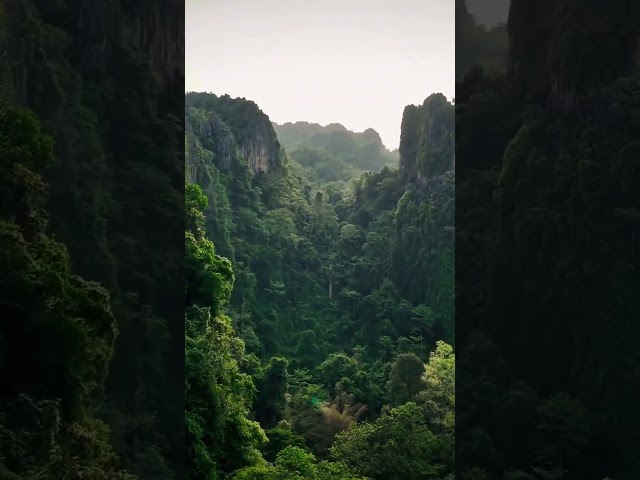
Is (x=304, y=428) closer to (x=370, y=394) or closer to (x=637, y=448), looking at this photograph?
(x=370, y=394)

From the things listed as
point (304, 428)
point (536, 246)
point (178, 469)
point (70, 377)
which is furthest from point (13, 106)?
point (304, 428)

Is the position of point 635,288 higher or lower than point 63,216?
lower

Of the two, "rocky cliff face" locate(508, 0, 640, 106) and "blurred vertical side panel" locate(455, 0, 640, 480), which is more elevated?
"rocky cliff face" locate(508, 0, 640, 106)

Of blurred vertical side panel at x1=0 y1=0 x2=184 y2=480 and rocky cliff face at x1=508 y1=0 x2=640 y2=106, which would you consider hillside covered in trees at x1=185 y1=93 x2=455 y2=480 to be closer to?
blurred vertical side panel at x1=0 y1=0 x2=184 y2=480

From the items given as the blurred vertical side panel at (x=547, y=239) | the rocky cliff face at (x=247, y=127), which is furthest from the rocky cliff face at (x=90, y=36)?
the rocky cliff face at (x=247, y=127)

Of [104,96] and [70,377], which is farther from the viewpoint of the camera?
[104,96]

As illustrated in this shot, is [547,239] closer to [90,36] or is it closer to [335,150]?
[90,36]

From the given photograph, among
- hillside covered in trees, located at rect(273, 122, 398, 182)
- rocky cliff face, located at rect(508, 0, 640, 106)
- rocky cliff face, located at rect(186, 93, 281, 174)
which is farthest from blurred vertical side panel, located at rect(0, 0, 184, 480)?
hillside covered in trees, located at rect(273, 122, 398, 182)
